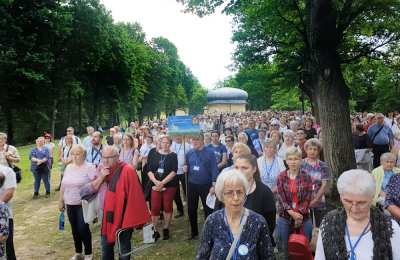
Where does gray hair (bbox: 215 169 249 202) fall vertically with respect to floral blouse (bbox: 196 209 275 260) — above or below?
above

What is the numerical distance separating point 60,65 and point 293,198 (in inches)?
1249

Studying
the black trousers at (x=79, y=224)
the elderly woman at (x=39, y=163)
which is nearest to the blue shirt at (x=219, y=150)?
the black trousers at (x=79, y=224)

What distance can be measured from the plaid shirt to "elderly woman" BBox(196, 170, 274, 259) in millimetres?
1962

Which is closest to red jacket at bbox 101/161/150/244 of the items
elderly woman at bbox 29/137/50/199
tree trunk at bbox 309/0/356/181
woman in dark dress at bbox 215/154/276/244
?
woman in dark dress at bbox 215/154/276/244

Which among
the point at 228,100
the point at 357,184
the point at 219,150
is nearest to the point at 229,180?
the point at 357,184

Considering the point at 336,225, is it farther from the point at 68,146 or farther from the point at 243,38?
the point at 243,38

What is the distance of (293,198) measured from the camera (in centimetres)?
496

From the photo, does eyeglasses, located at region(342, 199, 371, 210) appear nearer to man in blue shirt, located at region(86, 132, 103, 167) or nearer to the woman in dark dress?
the woman in dark dress

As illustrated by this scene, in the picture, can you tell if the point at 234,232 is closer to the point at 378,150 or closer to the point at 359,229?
the point at 359,229

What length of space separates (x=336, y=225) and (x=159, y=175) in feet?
16.2

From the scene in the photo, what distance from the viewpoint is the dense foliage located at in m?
27.9

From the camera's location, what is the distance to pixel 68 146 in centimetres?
1088

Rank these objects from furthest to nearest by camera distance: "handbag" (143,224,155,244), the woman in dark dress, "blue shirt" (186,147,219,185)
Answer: "blue shirt" (186,147,219,185) < "handbag" (143,224,155,244) < the woman in dark dress

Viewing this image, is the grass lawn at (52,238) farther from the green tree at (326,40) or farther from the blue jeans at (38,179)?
the green tree at (326,40)
